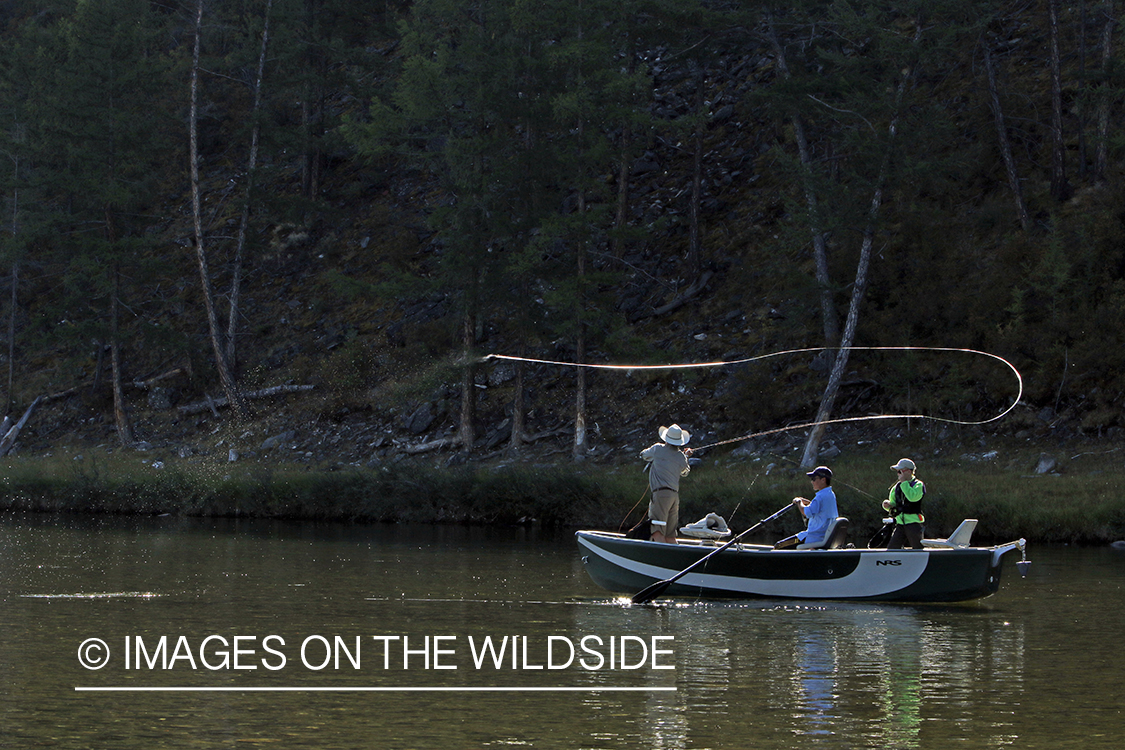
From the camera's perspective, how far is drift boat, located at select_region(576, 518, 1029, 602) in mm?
14844

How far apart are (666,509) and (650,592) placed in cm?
114

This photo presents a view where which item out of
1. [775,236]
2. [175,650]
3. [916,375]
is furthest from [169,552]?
[775,236]

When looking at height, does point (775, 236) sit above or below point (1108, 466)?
above

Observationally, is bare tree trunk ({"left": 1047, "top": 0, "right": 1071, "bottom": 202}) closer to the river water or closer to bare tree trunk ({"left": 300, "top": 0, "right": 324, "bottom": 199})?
the river water

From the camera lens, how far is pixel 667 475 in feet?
51.1

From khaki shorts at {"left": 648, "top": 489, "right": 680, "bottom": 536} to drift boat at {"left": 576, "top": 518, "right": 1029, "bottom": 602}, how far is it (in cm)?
31

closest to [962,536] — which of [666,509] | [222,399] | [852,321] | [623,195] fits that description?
[666,509]

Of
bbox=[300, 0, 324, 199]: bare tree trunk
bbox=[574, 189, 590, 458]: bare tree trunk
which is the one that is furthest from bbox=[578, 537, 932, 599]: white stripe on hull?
bbox=[300, 0, 324, 199]: bare tree trunk

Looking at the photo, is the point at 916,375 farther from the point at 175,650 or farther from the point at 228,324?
the point at 228,324

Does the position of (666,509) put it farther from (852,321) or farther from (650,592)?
(852,321)

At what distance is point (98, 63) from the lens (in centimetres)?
3484

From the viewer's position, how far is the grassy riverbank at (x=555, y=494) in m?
20.9

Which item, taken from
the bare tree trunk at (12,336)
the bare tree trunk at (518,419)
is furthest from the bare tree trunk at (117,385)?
the bare tree trunk at (518,419)

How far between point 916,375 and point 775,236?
26.0 feet
